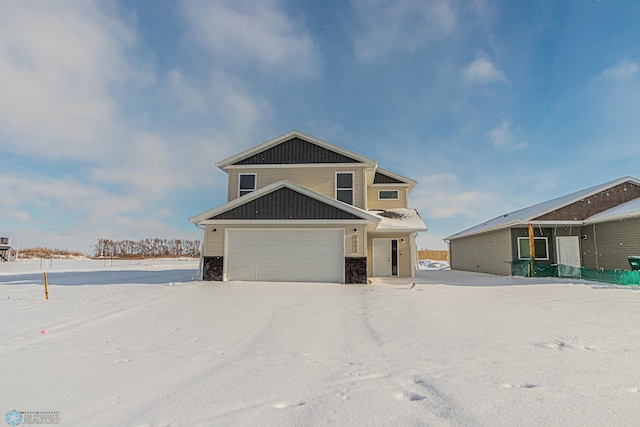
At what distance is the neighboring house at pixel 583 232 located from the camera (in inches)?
540

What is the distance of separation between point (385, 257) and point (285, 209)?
6645mm

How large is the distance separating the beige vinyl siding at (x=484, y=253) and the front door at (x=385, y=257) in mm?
5941

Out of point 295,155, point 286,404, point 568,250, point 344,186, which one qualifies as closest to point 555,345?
point 286,404

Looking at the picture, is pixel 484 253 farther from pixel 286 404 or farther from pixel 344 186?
pixel 286 404

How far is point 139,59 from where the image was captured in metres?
11.9

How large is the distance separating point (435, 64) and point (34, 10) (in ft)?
45.0

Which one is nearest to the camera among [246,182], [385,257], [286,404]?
[286,404]

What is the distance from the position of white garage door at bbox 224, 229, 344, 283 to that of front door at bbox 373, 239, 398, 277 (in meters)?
4.66

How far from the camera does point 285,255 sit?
12.6 metres

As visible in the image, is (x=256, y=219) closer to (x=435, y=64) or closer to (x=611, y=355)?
(x=435, y=64)

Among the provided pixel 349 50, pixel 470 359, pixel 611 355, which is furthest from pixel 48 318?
pixel 349 50

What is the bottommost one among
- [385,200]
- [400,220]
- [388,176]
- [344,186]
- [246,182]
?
[400,220]

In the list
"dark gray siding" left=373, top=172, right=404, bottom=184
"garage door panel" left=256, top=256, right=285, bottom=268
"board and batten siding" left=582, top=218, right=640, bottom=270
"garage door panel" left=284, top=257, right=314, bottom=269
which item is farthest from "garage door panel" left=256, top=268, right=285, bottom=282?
"board and batten siding" left=582, top=218, right=640, bottom=270

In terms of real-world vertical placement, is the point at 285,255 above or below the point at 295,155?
below
